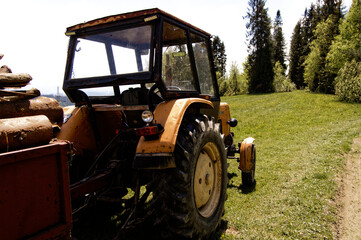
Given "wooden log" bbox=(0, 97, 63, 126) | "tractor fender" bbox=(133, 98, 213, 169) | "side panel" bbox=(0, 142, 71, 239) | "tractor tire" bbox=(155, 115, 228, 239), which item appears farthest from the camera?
"tractor tire" bbox=(155, 115, 228, 239)

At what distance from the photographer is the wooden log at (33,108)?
208 cm

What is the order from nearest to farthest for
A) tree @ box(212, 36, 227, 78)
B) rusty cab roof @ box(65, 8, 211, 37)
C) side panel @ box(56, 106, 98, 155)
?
1. rusty cab roof @ box(65, 8, 211, 37)
2. side panel @ box(56, 106, 98, 155)
3. tree @ box(212, 36, 227, 78)

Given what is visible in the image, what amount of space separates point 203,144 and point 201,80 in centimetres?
135

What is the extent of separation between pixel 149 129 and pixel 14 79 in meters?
1.21

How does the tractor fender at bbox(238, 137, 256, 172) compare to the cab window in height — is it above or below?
below

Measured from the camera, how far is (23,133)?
178 cm

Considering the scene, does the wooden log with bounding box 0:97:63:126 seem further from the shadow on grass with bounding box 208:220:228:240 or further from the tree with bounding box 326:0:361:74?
the tree with bounding box 326:0:361:74

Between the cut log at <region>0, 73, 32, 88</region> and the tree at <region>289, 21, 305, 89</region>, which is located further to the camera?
the tree at <region>289, 21, 305, 89</region>

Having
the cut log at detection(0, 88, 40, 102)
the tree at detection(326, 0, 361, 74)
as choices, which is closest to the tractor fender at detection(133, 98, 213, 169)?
the cut log at detection(0, 88, 40, 102)

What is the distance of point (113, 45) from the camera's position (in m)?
3.50

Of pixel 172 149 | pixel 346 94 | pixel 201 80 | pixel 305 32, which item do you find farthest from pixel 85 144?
pixel 305 32

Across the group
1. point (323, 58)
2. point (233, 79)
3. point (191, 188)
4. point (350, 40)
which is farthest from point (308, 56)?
point (191, 188)

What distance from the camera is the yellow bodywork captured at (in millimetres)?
2568

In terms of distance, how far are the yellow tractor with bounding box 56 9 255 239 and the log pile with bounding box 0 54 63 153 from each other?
69 centimetres
